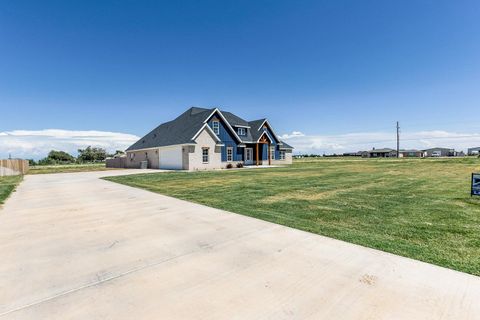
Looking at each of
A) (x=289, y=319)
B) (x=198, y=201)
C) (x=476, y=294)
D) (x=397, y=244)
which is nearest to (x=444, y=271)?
(x=476, y=294)

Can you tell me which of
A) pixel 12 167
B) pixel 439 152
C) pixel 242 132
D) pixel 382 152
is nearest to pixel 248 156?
pixel 242 132

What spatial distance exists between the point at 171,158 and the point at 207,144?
4.51 meters

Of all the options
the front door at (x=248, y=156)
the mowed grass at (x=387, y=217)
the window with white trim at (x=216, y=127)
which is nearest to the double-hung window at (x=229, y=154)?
the window with white trim at (x=216, y=127)

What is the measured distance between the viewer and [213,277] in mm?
3232

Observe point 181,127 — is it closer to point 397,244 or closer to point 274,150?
point 274,150

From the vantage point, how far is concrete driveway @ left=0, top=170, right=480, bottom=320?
2.56 metres

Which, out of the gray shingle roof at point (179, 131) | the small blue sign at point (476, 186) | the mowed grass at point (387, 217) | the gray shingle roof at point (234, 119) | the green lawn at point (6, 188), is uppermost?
the gray shingle roof at point (234, 119)

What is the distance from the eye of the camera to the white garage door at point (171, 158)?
25373mm

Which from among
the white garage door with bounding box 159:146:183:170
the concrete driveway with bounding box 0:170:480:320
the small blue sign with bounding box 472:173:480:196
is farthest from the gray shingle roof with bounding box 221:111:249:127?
the concrete driveway with bounding box 0:170:480:320

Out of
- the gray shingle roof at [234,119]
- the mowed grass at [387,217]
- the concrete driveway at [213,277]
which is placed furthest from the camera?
the gray shingle roof at [234,119]

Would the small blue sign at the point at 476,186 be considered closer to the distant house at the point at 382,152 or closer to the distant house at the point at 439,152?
the distant house at the point at 382,152

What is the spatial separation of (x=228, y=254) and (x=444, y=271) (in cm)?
307

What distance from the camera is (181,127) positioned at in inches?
1118

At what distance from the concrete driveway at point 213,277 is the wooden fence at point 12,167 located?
23110 millimetres
